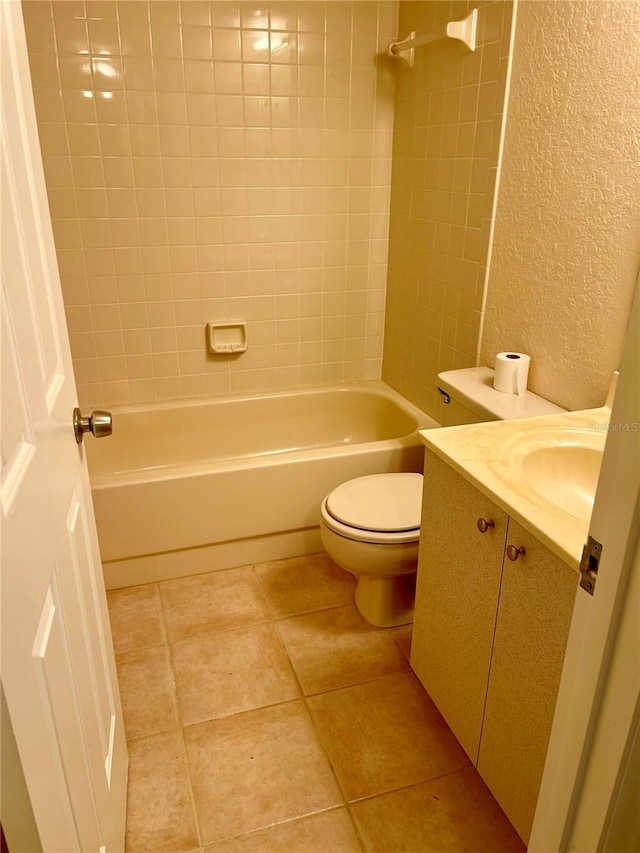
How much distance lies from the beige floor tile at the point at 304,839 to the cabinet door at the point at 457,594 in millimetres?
340

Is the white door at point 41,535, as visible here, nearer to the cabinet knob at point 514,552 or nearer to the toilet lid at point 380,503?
the cabinet knob at point 514,552

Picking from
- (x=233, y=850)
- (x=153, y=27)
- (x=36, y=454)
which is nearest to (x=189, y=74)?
(x=153, y=27)

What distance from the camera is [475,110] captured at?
2059mm

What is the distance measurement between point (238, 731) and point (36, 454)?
120 cm

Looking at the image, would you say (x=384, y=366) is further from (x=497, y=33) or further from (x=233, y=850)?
(x=233, y=850)

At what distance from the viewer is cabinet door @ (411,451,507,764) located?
1.33 metres

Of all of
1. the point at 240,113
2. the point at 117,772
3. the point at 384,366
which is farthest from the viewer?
the point at 384,366

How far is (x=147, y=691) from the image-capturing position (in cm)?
181

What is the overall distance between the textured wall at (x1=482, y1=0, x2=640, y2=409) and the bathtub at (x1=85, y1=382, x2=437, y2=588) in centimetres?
76

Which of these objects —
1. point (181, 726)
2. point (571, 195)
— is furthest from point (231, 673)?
point (571, 195)

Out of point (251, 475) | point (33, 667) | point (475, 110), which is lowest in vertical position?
point (251, 475)

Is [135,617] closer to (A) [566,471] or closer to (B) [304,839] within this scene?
(B) [304,839]

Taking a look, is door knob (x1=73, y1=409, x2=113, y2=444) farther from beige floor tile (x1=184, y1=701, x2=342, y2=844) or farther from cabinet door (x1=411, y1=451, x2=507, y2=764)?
beige floor tile (x1=184, y1=701, x2=342, y2=844)

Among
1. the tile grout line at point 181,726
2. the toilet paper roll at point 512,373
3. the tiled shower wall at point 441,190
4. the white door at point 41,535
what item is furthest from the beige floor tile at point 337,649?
the tiled shower wall at point 441,190
